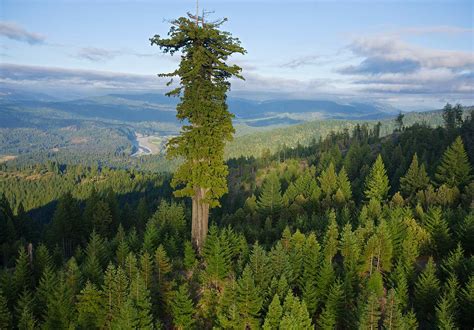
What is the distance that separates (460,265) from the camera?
94.1ft

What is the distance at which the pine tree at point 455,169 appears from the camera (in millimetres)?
64125

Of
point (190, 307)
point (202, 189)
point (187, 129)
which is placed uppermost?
point (187, 129)

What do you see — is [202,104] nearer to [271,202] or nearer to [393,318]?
[393,318]

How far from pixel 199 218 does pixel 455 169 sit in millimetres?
52068

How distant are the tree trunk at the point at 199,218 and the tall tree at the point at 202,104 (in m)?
0.08

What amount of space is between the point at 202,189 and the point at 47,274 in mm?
12217

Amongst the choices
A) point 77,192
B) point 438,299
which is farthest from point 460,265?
point 77,192

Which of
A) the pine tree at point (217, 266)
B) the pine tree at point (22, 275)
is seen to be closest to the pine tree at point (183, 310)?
the pine tree at point (217, 266)

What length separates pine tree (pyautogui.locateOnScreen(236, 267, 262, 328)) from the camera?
23.1 meters

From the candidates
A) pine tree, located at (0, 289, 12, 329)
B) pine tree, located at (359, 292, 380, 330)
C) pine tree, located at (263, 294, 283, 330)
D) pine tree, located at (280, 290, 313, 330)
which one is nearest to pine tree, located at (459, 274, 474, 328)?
pine tree, located at (359, 292, 380, 330)

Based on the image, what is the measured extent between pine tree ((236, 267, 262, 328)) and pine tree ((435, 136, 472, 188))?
2064 inches

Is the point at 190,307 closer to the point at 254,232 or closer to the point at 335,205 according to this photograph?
the point at 254,232

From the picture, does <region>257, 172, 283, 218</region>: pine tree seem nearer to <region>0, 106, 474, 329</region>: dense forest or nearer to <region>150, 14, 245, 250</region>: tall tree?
<region>0, 106, 474, 329</region>: dense forest

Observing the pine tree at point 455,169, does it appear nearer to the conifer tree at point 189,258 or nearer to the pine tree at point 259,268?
the pine tree at point 259,268
